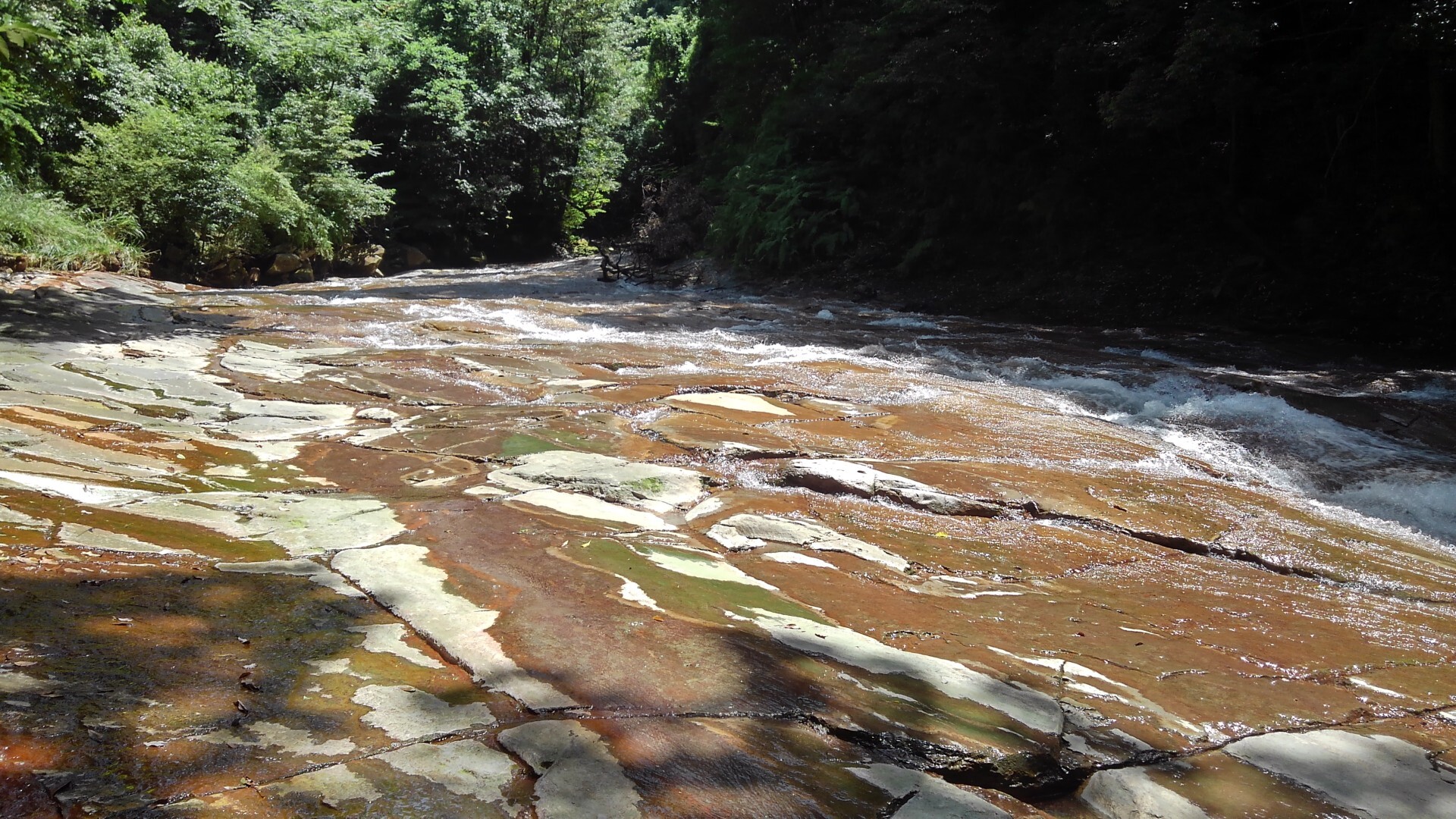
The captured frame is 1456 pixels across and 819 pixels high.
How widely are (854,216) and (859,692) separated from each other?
16253mm

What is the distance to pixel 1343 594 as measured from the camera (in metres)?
3.38

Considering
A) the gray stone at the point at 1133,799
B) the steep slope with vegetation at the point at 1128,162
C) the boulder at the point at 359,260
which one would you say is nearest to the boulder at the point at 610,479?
the gray stone at the point at 1133,799

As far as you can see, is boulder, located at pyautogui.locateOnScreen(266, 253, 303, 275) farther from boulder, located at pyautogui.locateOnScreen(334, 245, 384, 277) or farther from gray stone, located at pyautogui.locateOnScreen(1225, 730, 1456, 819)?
gray stone, located at pyautogui.locateOnScreen(1225, 730, 1456, 819)

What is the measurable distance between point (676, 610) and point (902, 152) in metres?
16.7

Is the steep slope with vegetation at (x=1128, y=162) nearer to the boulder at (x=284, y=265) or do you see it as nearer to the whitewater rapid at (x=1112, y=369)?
the whitewater rapid at (x=1112, y=369)

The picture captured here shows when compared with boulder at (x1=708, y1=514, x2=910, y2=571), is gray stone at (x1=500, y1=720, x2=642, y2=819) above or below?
→ above

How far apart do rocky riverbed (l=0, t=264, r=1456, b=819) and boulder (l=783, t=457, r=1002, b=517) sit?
0.02 metres

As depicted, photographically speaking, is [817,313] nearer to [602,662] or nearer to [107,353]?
[107,353]

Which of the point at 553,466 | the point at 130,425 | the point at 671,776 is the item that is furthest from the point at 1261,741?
the point at 130,425

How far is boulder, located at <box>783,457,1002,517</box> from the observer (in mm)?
3959

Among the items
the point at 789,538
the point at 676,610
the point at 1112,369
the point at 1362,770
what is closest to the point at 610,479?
the point at 789,538

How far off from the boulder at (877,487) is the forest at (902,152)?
445 centimetres

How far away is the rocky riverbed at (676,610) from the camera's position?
1647mm

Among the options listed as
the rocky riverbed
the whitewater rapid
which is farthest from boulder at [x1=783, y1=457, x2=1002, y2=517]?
the whitewater rapid
